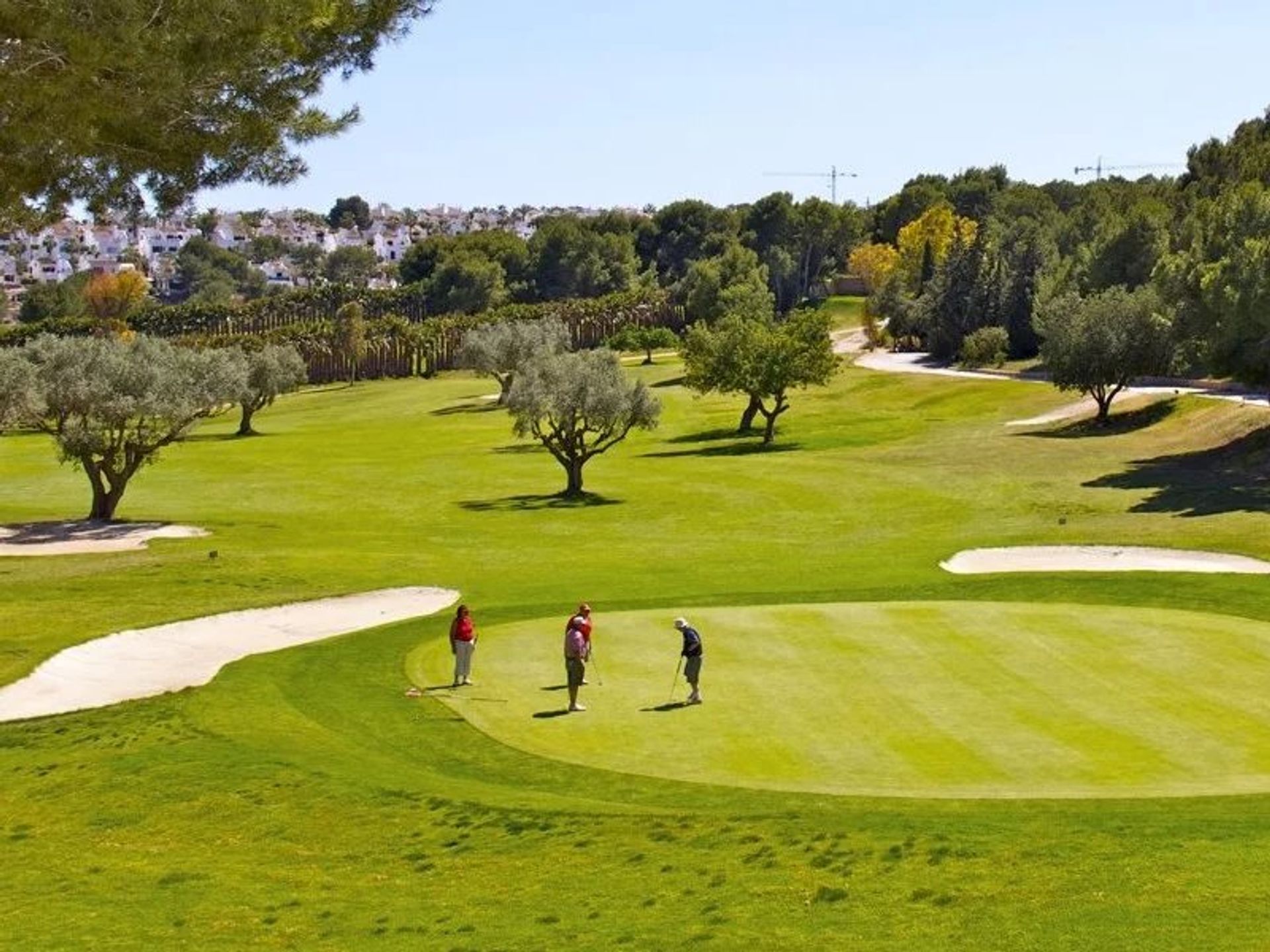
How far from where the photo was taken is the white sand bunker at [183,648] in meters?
31.3

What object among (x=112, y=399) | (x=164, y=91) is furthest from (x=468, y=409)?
(x=164, y=91)

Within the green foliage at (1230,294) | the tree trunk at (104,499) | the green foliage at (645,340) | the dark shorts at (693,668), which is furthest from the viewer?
the green foliage at (645,340)

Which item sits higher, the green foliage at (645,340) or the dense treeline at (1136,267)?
the dense treeline at (1136,267)

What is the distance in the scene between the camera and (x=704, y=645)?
3253cm

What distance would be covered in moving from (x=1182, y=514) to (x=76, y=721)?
3975 cm

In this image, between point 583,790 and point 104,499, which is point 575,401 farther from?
point 583,790

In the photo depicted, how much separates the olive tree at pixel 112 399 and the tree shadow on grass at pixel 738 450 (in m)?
28.8

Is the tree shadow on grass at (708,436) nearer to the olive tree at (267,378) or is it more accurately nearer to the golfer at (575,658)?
the olive tree at (267,378)

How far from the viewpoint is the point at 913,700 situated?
88.8ft

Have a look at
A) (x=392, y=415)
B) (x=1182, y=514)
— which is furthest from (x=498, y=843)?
(x=392, y=415)

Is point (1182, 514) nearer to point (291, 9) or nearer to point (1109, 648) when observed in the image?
point (1109, 648)

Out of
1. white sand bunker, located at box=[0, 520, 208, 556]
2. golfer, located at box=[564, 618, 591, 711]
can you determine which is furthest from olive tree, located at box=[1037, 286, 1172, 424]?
golfer, located at box=[564, 618, 591, 711]

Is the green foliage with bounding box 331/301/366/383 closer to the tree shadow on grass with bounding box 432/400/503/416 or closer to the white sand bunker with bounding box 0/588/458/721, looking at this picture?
the tree shadow on grass with bounding box 432/400/503/416

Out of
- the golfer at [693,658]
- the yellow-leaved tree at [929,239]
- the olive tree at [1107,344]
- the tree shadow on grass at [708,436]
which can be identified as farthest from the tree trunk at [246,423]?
the yellow-leaved tree at [929,239]
